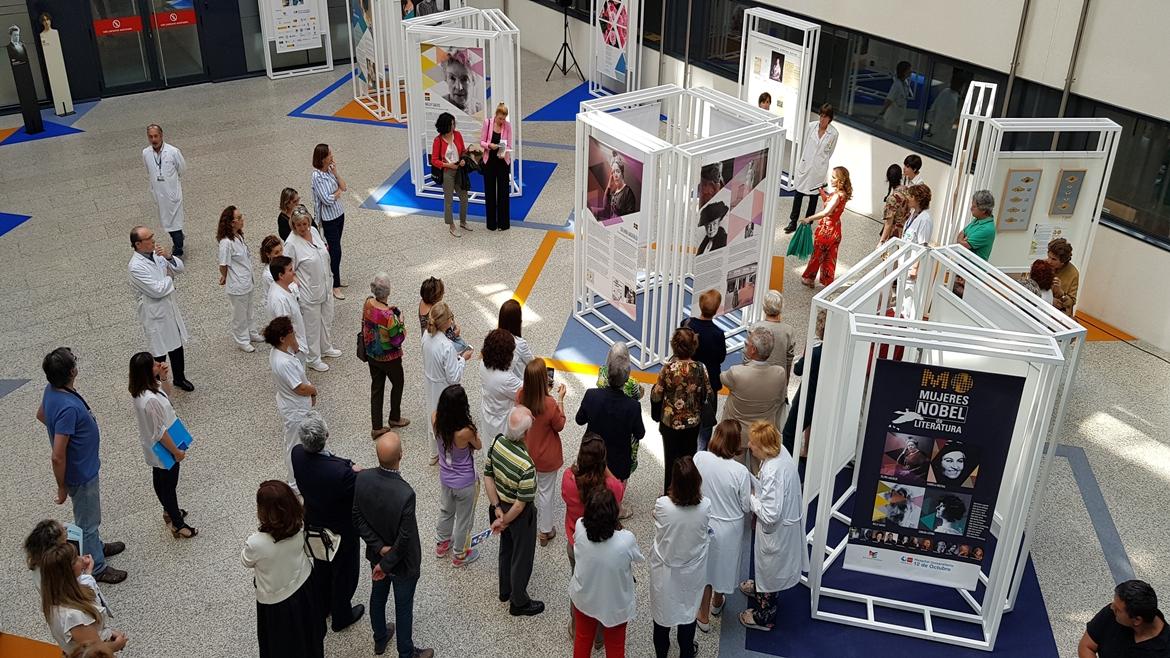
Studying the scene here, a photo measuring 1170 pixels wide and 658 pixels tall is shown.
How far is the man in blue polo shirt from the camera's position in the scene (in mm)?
5871

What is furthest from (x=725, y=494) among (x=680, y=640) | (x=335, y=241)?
(x=335, y=241)

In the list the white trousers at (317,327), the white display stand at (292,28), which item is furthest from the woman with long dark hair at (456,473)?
the white display stand at (292,28)

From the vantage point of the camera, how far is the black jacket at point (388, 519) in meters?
5.12

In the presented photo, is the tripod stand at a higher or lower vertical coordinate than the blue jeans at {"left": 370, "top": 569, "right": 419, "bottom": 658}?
higher

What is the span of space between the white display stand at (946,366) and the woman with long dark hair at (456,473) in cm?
207

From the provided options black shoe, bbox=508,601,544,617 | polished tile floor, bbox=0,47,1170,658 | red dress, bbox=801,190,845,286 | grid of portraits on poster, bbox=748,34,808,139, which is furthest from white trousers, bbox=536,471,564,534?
grid of portraits on poster, bbox=748,34,808,139

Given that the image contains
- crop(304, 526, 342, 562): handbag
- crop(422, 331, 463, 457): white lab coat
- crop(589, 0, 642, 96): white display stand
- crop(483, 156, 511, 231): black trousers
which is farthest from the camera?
crop(589, 0, 642, 96): white display stand

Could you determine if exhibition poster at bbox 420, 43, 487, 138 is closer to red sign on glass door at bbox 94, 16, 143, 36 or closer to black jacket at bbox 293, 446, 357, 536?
red sign on glass door at bbox 94, 16, 143, 36

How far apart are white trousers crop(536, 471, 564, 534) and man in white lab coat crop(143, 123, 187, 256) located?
19.8ft

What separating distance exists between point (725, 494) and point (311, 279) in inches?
174

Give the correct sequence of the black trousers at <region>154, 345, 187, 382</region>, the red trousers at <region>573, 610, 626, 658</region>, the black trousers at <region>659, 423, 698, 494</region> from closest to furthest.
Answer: the red trousers at <region>573, 610, 626, 658</region>, the black trousers at <region>659, 423, 698, 494</region>, the black trousers at <region>154, 345, 187, 382</region>

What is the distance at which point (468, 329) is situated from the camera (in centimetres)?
945

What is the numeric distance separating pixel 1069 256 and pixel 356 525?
596 cm

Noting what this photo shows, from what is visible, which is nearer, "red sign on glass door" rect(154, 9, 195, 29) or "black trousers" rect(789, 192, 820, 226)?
"black trousers" rect(789, 192, 820, 226)
